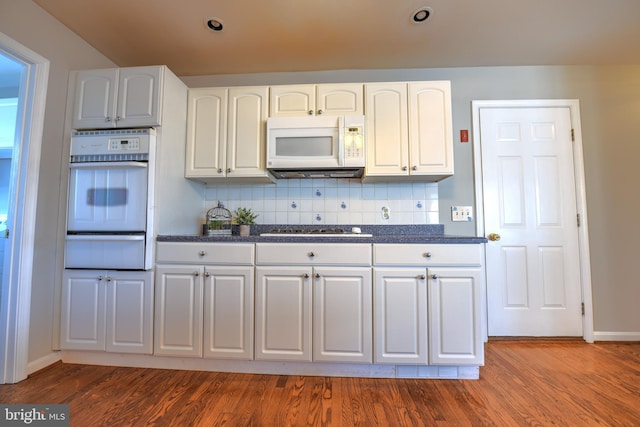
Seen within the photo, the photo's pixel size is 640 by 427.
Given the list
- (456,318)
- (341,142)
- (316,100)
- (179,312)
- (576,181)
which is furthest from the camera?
(576,181)

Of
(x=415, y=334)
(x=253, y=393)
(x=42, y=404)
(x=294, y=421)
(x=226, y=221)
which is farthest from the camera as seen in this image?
(x=226, y=221)

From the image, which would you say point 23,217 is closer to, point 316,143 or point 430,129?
point 316,143

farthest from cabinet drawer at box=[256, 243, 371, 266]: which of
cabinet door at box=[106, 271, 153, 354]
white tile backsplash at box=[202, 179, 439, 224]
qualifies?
cabinet door at box=[106, 271, 153, 354]

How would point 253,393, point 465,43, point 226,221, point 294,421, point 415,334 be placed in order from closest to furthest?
point 294,421 < point 253,393 < point 415,334 < point 465,43 < point 226,221

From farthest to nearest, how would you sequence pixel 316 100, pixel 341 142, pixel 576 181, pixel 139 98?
pixel 576 181 → pixel 316 100 → pixel 341 142 → pixel 139 98

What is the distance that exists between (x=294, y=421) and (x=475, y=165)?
238cm

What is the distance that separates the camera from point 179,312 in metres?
1.73

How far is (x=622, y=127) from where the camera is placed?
232cm

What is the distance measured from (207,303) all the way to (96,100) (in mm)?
1701

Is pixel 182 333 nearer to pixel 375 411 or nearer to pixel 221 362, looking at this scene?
pixel 221 362

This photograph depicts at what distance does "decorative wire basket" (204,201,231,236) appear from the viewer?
2186 mm

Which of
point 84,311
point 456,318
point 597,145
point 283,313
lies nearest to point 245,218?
point 283,313

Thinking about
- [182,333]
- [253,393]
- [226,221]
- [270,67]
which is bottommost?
[253,393]

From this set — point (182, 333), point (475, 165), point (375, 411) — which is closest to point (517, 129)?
point (475, 165)
